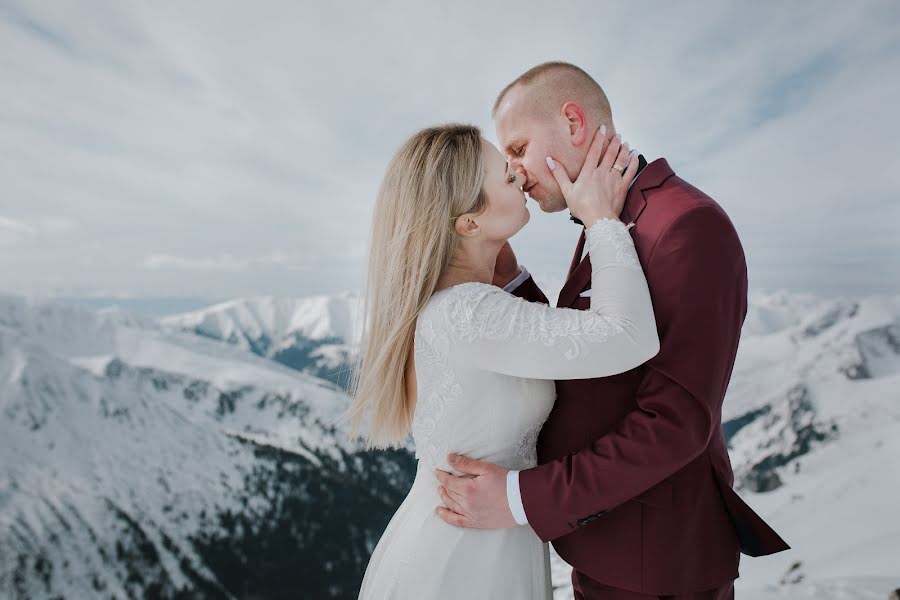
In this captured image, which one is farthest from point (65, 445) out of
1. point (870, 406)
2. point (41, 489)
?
point (870, 406)

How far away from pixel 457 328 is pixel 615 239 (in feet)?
2.63

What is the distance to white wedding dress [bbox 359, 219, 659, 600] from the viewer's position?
1.98 m

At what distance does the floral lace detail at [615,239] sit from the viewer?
207 cm

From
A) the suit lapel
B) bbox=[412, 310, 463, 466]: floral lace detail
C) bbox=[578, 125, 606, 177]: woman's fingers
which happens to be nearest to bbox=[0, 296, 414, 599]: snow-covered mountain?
bbox=[412, 310, 463, 466]: floral lace detail

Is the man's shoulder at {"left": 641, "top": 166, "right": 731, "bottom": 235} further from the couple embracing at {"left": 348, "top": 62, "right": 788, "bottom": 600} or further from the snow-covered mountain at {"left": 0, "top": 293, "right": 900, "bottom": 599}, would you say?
the snow-covered mountain at {"left": 0, "top": 293, "right": 900, "bottom": 599}

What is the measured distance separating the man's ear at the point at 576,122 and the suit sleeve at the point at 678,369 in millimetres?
891

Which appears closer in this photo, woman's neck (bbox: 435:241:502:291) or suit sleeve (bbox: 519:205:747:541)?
suit sleeve (bbox: 519:205:747:541)

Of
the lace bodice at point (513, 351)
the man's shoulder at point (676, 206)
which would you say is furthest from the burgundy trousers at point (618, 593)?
the man's shoulder at point (676, 206)

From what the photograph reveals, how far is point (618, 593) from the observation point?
92.6 inches

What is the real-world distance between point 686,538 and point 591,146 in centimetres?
198

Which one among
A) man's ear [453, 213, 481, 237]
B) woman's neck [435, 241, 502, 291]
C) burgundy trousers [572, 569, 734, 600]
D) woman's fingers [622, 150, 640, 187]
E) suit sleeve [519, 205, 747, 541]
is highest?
woman's fingers [622, 150, 640, 187]

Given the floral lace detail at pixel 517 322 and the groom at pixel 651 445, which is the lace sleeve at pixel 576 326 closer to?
the floral lace detail at pixel 517 322

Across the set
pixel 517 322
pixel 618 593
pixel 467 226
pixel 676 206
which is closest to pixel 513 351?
pixel 517 322

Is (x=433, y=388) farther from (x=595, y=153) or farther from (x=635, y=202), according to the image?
(x=595, y=153)
